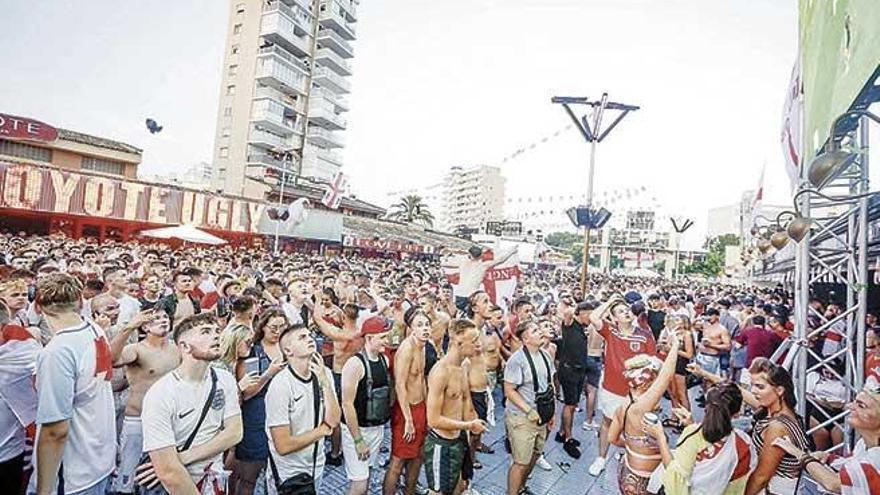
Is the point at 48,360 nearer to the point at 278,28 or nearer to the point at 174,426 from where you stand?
the point at 174,426

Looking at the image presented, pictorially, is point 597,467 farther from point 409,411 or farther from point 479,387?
point 409,411

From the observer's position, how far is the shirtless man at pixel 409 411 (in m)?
4.25

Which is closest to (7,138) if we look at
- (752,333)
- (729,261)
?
(752,333)

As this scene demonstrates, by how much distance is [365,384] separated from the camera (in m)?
4.23

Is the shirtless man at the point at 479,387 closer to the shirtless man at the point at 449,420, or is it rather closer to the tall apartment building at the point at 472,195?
the shirtless man at the point at 449,420

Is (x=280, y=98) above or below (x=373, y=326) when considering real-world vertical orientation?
above

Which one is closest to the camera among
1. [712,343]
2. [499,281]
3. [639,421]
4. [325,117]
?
[639,421]

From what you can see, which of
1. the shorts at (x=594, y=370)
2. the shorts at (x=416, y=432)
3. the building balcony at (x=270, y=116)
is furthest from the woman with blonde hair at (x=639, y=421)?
the building balcony at (x=270, y=116)

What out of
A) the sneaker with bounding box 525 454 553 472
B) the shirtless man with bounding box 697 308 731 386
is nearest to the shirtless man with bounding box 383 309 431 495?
the sneaker with bounding box 525 454 553 472

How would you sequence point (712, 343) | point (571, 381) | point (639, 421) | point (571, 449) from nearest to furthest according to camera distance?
point (639, 421) → point (571, 449) → point (571, 381) → point (712, 343)

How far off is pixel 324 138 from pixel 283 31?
10719 mm

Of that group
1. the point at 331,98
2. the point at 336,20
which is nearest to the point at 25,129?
the point at 331,98

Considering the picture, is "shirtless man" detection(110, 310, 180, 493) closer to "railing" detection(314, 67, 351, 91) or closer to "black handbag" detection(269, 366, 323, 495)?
"black handbag" detection(269, 366, 323, 495)

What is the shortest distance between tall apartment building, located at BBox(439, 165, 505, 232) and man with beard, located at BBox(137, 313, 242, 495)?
129985 millimetres
